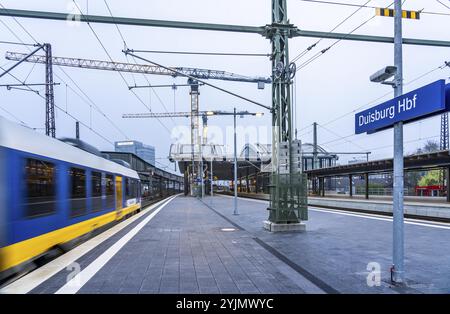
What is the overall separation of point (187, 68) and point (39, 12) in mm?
62627

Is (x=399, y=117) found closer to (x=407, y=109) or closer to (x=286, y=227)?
(x=407, y=109)

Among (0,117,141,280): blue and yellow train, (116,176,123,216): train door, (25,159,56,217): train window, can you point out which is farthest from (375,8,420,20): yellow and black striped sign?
(116,176,123,216): train door

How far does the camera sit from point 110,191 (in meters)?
15.2

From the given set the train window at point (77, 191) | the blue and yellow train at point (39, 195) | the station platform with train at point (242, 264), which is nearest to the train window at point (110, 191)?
the blue and yellow train at point (39, 195)

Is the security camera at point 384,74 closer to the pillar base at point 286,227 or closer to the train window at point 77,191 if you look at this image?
the pillar base at point 286,227

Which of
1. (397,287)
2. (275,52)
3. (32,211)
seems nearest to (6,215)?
(32,211)

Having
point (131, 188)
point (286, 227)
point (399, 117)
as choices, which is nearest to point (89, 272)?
point (399, 117)

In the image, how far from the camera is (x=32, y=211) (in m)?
7.10

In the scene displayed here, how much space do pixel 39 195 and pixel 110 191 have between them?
778cm

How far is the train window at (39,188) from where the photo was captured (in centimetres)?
698

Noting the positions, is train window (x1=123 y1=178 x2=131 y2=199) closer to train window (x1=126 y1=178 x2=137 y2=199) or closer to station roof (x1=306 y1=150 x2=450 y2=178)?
train window (x1=126 y1=178 x2=137 y2=199)

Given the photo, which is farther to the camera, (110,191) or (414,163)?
(414,163)

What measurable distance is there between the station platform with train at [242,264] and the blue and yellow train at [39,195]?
0.51 meters
